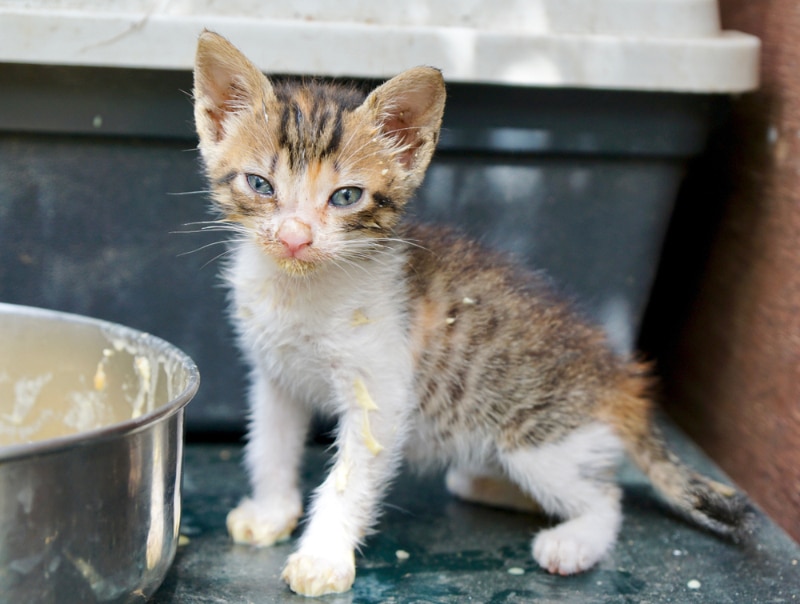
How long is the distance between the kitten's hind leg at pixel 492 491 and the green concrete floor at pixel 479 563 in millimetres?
24

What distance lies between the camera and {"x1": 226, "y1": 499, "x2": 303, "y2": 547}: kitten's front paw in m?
1.80

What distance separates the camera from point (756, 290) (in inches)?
88.4

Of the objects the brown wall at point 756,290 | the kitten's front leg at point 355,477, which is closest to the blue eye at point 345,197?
the kitten's front leg at point 355,477

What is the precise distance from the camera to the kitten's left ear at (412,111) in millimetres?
1560

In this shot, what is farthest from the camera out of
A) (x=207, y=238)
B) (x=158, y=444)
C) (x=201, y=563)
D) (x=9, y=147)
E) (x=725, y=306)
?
(x=725, y=306)

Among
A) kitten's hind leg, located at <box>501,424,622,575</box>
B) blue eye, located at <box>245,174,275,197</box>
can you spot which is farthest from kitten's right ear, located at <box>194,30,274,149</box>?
kitten's hind leg, located at <box>501,424,622,575</box>

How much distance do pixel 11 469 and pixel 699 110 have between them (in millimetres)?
1659

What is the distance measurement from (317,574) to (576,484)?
545 mm

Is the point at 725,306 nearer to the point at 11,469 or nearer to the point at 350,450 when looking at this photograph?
the point at 350,450

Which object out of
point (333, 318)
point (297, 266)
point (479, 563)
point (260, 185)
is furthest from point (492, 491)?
point (260, 185)

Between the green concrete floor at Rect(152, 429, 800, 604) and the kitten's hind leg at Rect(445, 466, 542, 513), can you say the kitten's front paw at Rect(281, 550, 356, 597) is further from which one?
the kitten's hind leg at Rect(445, 466, 542, 513)

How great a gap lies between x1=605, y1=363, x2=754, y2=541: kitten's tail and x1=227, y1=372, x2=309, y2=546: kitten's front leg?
0.64m

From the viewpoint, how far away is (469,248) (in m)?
1.90

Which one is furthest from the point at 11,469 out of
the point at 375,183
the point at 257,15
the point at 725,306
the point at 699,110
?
the point at 725,306
